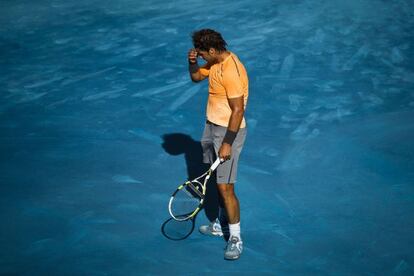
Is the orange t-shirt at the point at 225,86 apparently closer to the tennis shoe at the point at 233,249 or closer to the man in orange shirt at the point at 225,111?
the man in orange shirt at the point at 225,111

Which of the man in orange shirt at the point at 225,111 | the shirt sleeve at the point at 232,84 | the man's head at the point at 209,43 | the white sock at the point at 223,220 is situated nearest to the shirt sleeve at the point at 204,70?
the man in orange shirt at the point at 225,111

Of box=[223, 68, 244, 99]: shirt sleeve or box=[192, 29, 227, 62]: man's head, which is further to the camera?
box=[192, 29, 227, 62]: man's head

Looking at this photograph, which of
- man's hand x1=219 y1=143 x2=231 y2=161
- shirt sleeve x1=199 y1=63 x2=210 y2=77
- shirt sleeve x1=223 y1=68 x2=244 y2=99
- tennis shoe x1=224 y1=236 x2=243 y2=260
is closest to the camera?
shirt sleeve x1=223 y1=68 x2=244 y2=99

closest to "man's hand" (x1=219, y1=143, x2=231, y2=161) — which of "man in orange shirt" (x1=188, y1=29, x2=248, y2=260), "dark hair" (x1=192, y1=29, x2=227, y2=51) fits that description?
"man in orange shirt" (x1=188, y1=29, x2=248, y2=260)

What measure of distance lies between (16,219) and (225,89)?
307 cm

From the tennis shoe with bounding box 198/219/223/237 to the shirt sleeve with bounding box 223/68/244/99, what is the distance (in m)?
1.68

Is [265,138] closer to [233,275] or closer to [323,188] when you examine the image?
[323,188]

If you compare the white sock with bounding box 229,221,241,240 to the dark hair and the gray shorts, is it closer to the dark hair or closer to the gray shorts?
the gray shorts

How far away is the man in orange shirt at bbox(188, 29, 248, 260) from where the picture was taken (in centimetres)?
490

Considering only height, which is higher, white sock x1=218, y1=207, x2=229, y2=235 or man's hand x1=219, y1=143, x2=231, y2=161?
man's hand x1=219, y1=143, x2=231, y2=161

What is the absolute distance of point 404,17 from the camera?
38.6 ft

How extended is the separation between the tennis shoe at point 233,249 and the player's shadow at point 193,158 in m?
0.70

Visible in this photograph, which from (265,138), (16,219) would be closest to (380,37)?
(265,138)

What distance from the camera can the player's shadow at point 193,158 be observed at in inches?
249
